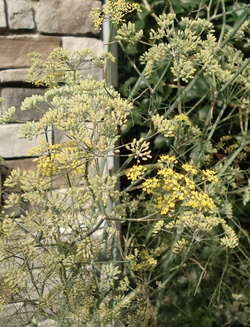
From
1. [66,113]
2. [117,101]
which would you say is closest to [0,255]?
[66,113]

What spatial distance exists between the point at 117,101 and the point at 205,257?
4.73ft

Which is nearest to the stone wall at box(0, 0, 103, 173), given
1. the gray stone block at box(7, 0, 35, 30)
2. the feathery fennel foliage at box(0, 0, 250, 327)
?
the gray stone block at box(7, 0, 35, 30)

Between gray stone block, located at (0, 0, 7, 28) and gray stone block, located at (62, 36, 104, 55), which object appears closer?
gray stone block, located at (0, 0, 7, 28)

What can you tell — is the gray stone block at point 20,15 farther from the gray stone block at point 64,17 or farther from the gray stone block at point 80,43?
the gray stone block at point 80,43

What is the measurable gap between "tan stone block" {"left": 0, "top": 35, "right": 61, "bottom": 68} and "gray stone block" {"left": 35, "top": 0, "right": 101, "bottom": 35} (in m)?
0.04

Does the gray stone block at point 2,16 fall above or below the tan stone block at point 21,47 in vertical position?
above

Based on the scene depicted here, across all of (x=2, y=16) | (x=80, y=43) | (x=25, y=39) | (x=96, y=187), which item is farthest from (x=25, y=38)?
(x=96, y=187)

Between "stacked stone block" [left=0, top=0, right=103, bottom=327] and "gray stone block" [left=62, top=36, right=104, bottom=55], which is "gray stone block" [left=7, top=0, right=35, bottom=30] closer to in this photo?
"stacked stone block" [left=0, top=0, right=103, bottom=327]

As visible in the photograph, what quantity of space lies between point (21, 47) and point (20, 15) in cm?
13

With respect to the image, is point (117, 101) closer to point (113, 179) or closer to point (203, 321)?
point (113, 179)

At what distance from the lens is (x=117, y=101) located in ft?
4.58

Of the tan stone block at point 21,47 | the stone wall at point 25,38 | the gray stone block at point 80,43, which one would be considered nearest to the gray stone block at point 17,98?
the stone wall at point 25,38

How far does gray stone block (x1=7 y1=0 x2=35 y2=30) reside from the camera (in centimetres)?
200

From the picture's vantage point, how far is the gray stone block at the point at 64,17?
81.2 inches
